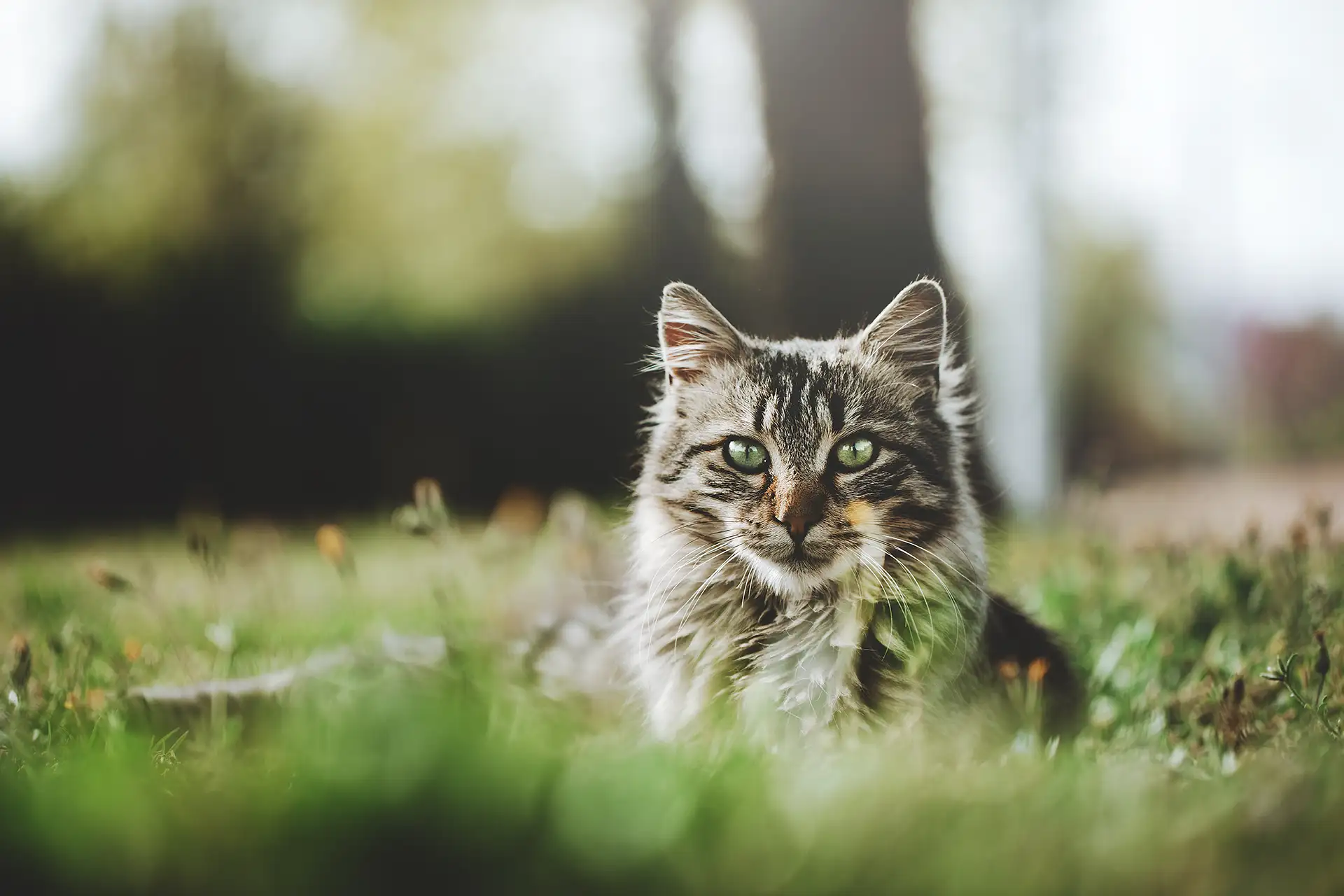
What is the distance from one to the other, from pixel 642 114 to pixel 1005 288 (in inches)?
67.8

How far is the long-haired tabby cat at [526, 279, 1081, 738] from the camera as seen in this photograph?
179cm

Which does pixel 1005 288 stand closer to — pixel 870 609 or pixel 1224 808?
pixel 870 609

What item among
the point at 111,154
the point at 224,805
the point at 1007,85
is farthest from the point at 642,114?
the point at 111,154

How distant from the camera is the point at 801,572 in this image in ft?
5.98

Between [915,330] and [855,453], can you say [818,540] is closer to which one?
[855,453]

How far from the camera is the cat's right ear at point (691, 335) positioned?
2.07m

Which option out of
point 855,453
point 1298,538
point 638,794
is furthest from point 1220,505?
point 638,794

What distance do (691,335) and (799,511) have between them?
549 mm

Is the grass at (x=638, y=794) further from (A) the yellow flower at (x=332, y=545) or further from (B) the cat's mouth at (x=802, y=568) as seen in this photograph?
(B) the cat's mouth at (x=802, y=568)

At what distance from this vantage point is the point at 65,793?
104 cm

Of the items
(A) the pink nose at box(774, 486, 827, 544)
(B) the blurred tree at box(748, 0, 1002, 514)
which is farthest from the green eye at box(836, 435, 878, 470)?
(B) the blurred tree at box(748, 0, 1002, 514)

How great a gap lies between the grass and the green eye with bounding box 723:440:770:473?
56 centimetres

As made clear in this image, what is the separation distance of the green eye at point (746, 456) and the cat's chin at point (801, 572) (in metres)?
0.18

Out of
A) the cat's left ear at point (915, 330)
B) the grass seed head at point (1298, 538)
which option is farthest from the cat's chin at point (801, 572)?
the grass seed head at point (1298, 538)
